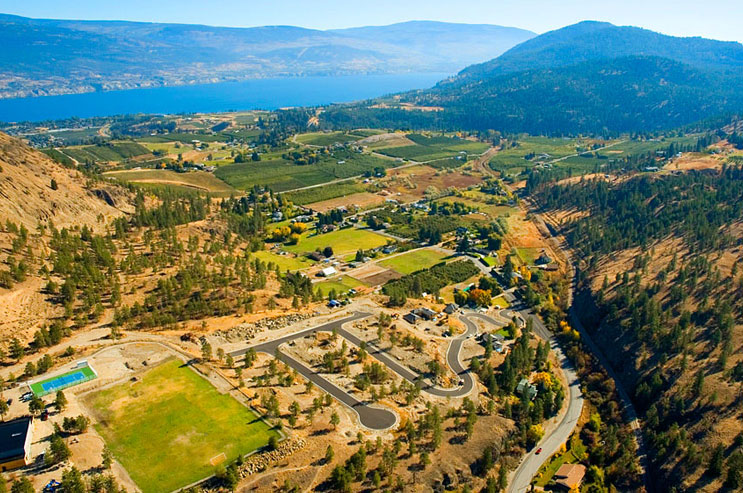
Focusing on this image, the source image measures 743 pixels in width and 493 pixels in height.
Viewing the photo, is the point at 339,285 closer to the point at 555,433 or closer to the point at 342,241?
the point at 342,241

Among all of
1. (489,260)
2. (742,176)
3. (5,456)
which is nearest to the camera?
(5,456)

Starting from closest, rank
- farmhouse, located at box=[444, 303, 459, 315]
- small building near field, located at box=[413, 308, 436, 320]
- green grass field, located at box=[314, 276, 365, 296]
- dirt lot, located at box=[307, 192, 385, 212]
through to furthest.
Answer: small building near field, located at box=[413, 308, 436, 320] → farmhouse, located at box=[444, 303, 459, 315] → green grass field, located at box=[314, 276, 365, 296] → dirt lot, located at box=[307, 192, 385, 212]

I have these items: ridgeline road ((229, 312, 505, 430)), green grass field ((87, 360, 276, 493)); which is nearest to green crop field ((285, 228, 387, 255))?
ridgeline road ((229, 312, 505, 430))

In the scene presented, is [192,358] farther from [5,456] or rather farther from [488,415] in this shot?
[488,415]

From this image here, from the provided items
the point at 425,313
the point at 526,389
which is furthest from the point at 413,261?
the point at 526,389

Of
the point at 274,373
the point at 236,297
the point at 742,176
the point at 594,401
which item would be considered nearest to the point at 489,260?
the point at 594,401

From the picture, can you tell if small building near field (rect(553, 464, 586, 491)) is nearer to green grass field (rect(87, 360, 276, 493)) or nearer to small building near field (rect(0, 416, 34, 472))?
green grass field (rect(87, 360, 276, 493))
